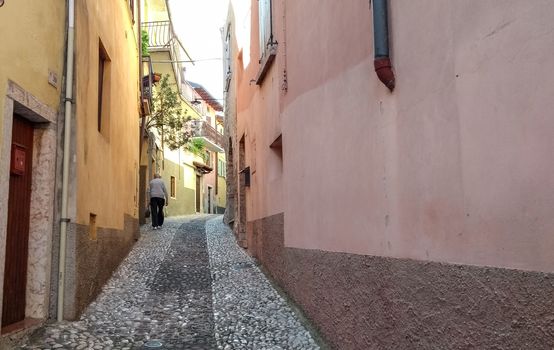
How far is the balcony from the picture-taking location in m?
29.6

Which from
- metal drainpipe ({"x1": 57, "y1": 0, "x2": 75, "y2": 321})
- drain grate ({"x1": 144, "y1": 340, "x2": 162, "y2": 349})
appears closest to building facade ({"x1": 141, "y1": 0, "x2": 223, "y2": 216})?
metal drainpipe ({"x1": 57, "y1": 0, "x2": 75, "y2": 321})

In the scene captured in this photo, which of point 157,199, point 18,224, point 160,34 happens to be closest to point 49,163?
point 18,224

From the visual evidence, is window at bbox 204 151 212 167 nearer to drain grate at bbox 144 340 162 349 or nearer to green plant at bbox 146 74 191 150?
green plant at bbox 146 74 191 150

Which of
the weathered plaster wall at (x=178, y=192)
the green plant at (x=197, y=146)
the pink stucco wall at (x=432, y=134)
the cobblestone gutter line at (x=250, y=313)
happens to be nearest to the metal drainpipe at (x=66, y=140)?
the cobblestone gutter line at (x=250, y=313)

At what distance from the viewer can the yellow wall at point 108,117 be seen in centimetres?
570

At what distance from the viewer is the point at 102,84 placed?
Result: 7.52 metres

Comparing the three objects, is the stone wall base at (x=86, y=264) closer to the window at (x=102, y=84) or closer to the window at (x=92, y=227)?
the window at (x=92, y=227)

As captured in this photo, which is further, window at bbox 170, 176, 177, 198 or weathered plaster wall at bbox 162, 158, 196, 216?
window at bbox 170, 176, 177, 198

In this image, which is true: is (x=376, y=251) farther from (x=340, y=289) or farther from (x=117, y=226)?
(x=117, y=226)

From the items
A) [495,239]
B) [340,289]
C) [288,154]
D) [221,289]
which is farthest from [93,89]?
[495,239]

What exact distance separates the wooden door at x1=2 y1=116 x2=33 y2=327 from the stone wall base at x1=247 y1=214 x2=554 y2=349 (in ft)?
8.76

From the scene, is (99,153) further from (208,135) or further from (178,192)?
(208,135)

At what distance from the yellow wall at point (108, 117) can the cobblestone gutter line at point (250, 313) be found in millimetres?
1756

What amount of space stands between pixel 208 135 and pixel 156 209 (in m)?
18.4
